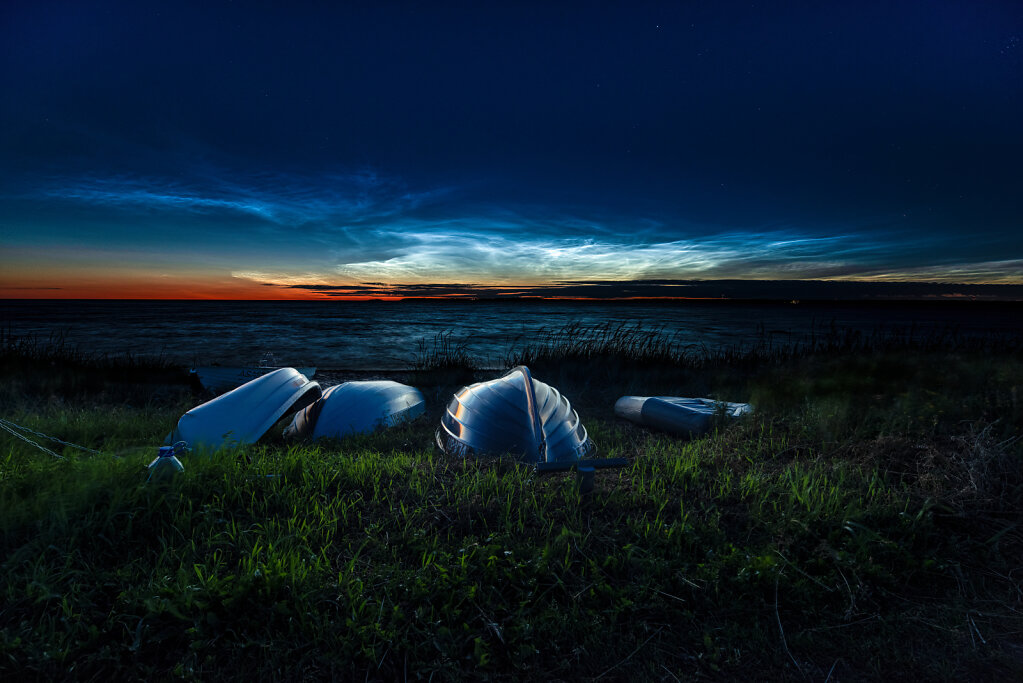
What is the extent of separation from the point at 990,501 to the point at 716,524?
5.67 ft

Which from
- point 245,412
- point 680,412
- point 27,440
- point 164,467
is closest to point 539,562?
point 164,467

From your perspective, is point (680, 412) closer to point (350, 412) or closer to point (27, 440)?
point (350, 412)

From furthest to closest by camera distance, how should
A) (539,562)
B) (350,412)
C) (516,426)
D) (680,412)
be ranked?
(350,412) < (680,412) < (516,426) < (539,562)

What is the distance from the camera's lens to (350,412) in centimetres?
576

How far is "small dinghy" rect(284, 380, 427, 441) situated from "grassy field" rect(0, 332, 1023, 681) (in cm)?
176

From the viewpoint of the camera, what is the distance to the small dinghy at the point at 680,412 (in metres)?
5.24

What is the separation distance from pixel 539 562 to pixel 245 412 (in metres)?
3.76

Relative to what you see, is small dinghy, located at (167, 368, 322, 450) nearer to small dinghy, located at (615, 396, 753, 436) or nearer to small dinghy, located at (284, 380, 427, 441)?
small dinghy, located at (284, 380, 427, 441)

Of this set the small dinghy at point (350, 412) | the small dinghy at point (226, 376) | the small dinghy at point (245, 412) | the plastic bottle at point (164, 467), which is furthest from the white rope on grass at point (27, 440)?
the small dinghy at point (226, 376)

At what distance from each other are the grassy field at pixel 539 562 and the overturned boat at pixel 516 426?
1.44ft

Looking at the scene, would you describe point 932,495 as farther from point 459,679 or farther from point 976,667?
point 459,679

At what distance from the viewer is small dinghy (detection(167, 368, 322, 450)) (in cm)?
472

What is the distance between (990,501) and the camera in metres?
3.06

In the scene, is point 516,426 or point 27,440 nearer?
point 27,440
